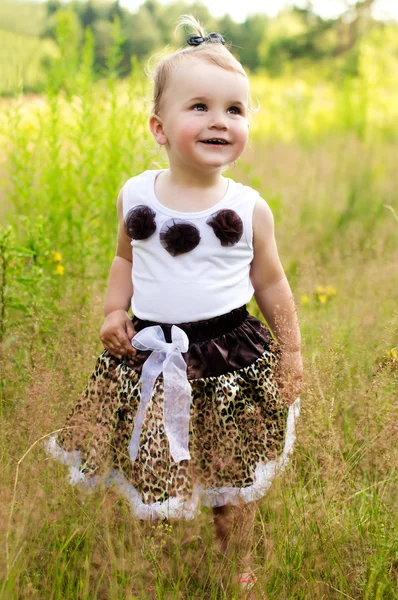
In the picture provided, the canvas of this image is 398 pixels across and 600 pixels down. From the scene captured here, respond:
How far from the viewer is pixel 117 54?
3.30 meters

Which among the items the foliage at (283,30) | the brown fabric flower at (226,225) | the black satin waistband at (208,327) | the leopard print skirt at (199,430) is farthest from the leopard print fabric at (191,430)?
the foliage at (283,30)

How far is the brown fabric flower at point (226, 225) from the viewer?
1748 mm

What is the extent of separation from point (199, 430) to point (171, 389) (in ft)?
0.46

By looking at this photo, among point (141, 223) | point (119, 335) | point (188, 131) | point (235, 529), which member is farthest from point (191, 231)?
point (235, 529)

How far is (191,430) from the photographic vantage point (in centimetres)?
171

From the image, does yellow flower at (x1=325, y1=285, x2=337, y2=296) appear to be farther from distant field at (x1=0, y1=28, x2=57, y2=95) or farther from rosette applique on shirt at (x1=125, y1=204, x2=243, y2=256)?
distant field at (x1=0, y1=28, x2=57, y2=95)

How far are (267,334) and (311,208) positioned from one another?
11.0 ft

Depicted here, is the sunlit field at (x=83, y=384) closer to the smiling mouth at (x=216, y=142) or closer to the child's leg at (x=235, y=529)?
the child's leg at (x=235, y=529)

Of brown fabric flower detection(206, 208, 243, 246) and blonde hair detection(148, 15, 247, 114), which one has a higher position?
blonde hair detection(148, 15, 247, 114)

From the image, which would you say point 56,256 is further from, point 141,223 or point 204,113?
point 204,113

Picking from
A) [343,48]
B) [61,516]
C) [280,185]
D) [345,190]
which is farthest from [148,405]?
[343,48]

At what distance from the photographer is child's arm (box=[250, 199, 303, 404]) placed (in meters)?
1.78

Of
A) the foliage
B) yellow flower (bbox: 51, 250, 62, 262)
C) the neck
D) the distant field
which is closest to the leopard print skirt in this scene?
the neck

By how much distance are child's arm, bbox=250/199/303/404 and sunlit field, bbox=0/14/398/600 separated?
2.2 inches
